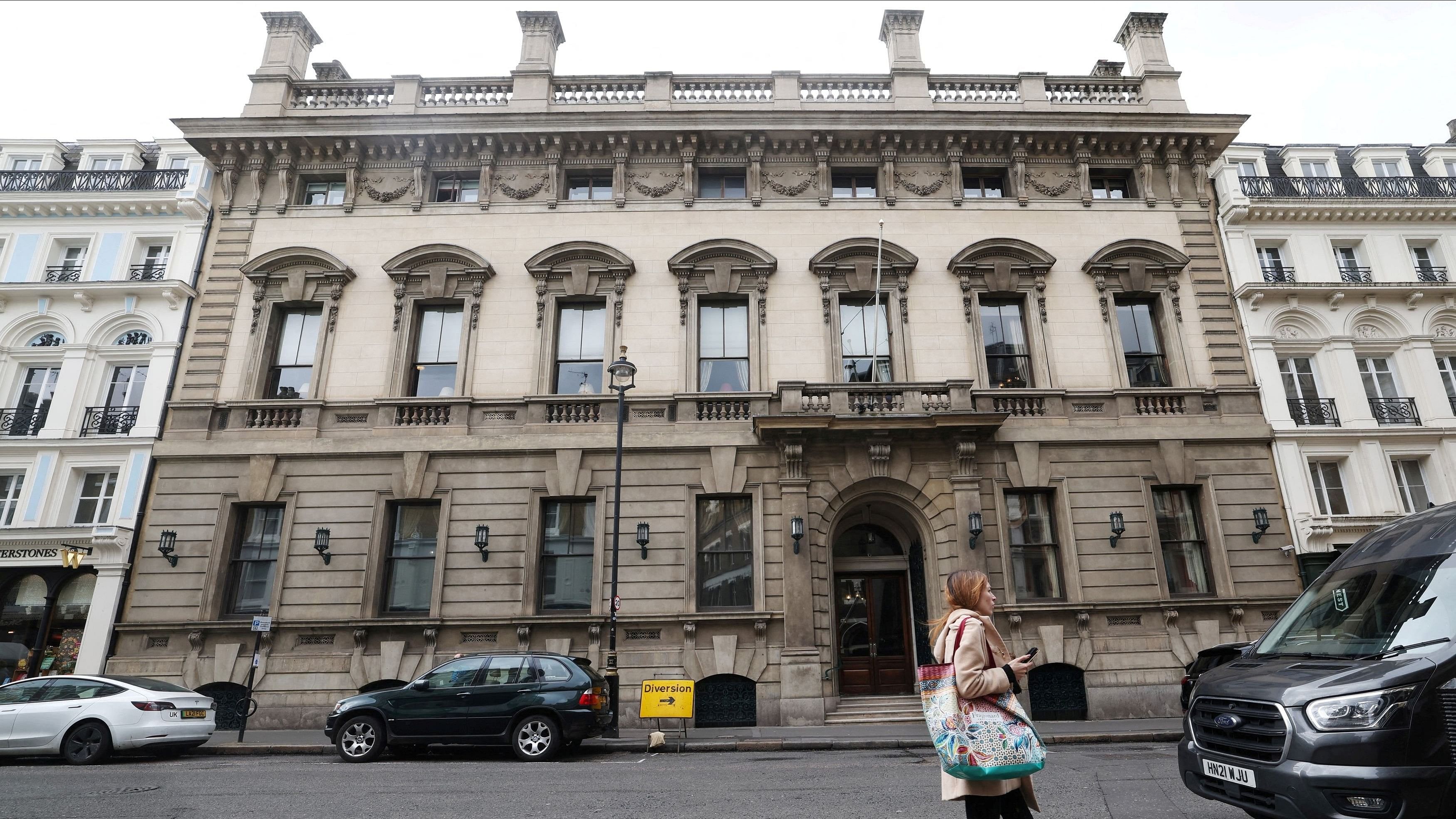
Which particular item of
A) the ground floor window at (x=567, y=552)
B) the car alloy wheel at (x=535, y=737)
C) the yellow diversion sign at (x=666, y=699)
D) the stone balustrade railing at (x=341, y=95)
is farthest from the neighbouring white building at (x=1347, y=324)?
the stone balustrade railing at (x=341, y=95)

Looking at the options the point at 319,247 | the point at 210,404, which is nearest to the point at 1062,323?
the point at 319,247

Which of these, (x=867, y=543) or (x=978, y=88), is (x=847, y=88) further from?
(x=867, y=543)

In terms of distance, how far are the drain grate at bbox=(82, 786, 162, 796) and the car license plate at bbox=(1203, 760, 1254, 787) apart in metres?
11.3

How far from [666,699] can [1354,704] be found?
1040 centimetres

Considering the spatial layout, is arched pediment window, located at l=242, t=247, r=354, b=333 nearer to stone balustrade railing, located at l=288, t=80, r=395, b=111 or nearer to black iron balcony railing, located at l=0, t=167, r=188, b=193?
black iron balcony railing, located at l=0, t=167, r=188, b=193

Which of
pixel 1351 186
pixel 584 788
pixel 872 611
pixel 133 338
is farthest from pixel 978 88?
pixel 133 338

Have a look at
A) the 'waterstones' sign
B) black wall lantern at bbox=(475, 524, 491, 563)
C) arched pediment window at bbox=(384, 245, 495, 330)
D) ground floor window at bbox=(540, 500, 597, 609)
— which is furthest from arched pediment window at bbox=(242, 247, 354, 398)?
ground floor window at bbox=(540, 500, 597, 609)

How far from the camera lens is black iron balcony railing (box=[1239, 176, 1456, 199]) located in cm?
1933

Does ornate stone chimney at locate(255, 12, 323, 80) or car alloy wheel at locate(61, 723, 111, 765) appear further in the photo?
ornate stone chimney at locate(255, 12, 323, 80)

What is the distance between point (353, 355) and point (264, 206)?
513 centimetres

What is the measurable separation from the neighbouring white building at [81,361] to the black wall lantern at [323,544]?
4.29m

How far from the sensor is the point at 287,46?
20.5 meters

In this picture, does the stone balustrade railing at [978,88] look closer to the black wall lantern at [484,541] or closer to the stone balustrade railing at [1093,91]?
the stone balustrade railing at [1093,91]

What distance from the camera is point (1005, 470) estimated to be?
16.8 m
